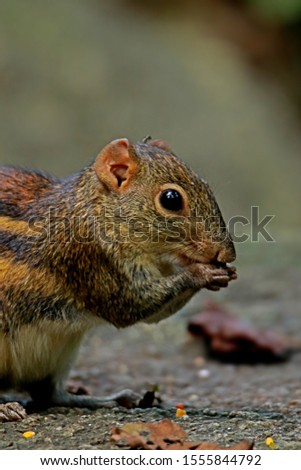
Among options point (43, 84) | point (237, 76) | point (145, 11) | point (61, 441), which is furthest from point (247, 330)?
point (145, 11)

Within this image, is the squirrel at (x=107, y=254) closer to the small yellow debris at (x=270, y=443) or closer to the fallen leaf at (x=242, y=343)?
the small yellow debris at (x=270, y=443)

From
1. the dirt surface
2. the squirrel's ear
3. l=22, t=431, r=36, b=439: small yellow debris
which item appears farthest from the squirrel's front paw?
l=22, t=431, r=36, b=439: small yellow debris

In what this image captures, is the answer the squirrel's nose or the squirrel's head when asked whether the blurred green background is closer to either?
the squirrel's head

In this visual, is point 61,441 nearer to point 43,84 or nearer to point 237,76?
point 43,84

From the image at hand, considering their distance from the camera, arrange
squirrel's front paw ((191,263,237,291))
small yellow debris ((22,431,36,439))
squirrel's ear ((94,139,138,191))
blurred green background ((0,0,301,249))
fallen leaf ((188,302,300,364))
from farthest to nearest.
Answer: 1. blurred green background ((0,0,301,249))
2. fallen leaf ((188,302,300,364))
3. squirrel's ear ((94,139,138,191))
4. squirrel's front paw ((191,263,237,291))
5. small yellow debris ((22,431,36,439))

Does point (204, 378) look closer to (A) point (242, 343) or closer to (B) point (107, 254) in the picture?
(A) point (242, 343)

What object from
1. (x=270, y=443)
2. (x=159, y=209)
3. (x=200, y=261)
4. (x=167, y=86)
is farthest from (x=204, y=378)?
(x=167, y=86)
